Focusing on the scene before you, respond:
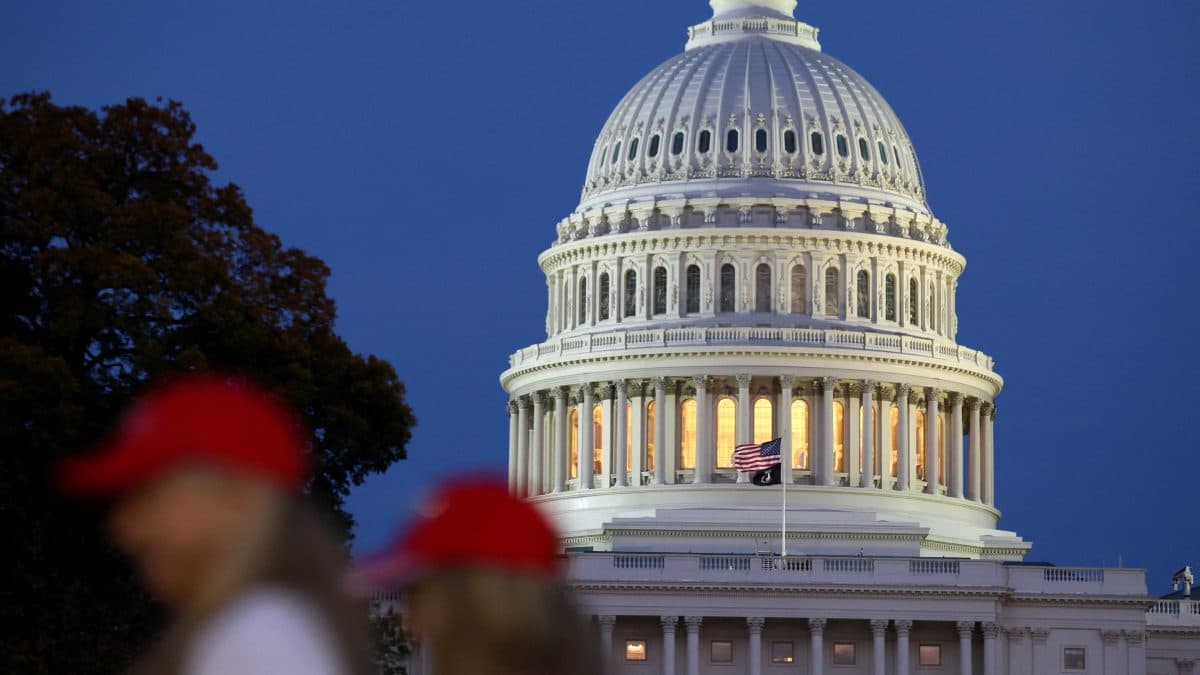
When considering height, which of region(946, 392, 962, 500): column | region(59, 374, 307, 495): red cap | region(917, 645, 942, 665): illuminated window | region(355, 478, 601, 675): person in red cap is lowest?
region(355, 478, 601, 675): person in red cap

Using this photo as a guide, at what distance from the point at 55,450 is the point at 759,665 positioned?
245 feet

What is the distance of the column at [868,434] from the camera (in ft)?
491

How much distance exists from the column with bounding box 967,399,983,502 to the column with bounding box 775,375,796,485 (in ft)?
41.9

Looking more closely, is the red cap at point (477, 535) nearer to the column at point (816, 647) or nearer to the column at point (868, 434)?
the column at point (816, 647)

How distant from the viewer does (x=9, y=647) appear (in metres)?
55.2

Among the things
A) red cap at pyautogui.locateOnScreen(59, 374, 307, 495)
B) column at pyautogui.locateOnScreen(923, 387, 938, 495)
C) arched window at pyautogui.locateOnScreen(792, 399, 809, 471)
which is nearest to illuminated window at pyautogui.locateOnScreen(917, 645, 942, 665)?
column at pyautogui.locateOnScreen(923, 387, 938, 495)

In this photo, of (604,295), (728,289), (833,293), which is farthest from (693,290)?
(833,293)

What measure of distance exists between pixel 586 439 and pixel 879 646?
31122mm

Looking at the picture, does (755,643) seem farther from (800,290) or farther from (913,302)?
(913,302)

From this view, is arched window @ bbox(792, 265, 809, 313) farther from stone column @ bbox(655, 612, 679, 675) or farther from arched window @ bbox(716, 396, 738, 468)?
stone column @ bbox(655, 612, 679, 675)

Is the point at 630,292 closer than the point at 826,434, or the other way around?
the point at 826,434

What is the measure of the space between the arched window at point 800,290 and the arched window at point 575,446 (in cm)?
1482

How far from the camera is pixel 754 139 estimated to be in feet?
520

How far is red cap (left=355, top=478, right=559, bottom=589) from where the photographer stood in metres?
6.82
